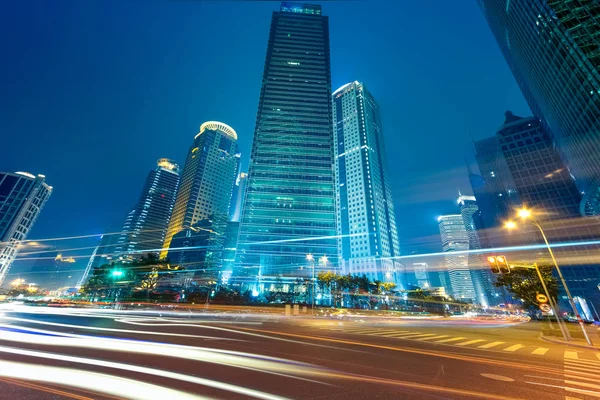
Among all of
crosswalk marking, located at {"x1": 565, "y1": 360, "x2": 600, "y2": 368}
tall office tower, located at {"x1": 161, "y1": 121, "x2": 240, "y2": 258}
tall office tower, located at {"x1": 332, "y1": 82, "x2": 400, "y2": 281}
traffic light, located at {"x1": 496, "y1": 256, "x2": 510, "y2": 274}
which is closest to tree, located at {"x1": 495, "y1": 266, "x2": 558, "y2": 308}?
traffic light, located at {"x1": 496, "y1": 256, "x2": 510, "y2": 274}

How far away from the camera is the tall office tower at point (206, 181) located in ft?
537

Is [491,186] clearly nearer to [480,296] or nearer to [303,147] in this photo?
[303,147]

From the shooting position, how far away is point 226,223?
153625mm

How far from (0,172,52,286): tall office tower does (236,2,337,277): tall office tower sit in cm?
9892

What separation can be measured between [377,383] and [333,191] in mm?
108774

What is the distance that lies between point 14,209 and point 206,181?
8939 cm

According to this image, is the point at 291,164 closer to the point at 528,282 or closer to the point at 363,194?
the point at 363,194

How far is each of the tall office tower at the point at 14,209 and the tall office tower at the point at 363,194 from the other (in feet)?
480

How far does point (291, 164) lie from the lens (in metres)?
117

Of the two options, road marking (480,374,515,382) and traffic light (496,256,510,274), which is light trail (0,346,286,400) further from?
traffic light (496,256,510,274)

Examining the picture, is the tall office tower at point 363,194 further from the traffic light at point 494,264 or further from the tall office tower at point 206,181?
the traffic light at point 494,264

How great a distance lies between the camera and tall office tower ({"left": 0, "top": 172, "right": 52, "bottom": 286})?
105 m

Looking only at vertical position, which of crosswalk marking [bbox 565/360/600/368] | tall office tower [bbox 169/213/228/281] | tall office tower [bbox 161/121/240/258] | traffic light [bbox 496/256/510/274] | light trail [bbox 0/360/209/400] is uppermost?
tall office tower [bbox 161/121/240/258]

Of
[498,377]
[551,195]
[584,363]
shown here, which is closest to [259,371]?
[498,377]
